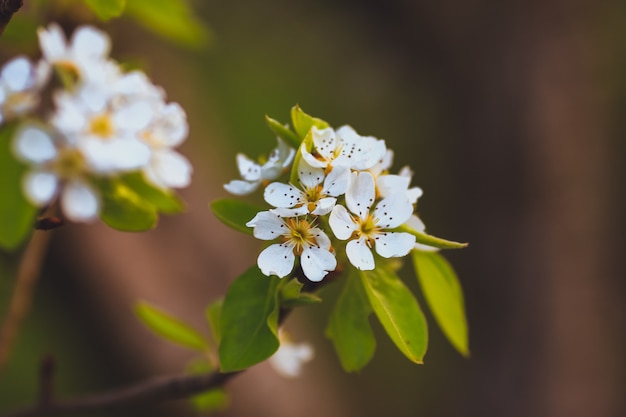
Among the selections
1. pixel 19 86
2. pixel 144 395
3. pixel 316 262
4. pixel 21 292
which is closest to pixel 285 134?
pixel 316 262

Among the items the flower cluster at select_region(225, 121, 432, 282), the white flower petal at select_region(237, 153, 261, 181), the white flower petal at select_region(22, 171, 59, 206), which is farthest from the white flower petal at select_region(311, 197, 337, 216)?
the white flower petal at select_region(22, 171, 59, 206)

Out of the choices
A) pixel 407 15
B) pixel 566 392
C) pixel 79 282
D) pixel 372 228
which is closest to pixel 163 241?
pixel 79 282

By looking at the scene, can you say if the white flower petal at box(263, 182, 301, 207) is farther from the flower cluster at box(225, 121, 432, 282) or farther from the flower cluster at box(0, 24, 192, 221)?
the flower cluster at box(0, 24, 192, 221)

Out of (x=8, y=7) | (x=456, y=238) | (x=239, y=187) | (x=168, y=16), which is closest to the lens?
(x=8, y=7)

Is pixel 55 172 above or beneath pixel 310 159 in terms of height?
beneath

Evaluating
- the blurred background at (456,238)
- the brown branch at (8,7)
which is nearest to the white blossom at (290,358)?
the brown branch at (8,7)

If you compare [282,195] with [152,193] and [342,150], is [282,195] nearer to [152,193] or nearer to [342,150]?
[342,150]
